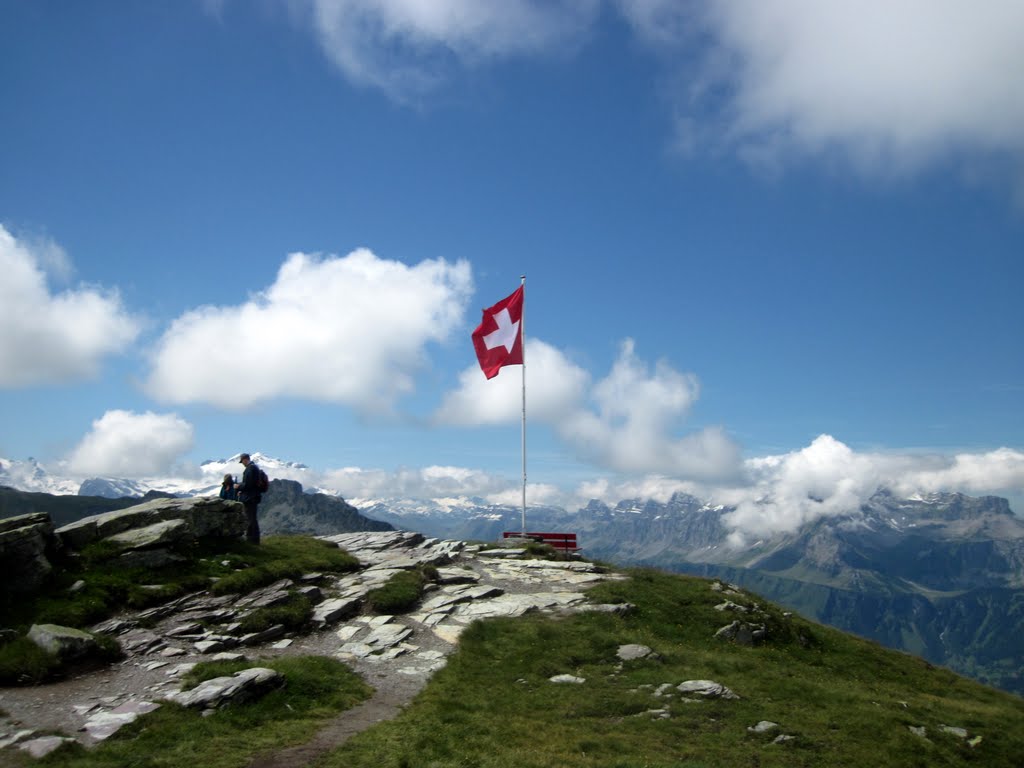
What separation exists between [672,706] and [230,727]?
14046 millimetres

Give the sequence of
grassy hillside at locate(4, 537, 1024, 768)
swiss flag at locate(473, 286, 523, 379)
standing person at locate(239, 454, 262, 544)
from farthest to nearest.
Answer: swiss flag at locate(473, 286, 523, 379) < standing person at locate(239, 454, 262, 544) < grassy hillside at locate(4, 537, 1024, 768)

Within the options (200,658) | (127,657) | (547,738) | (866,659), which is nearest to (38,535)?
(127,657)

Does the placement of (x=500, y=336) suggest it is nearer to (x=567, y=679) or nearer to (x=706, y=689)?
(x=567, y=679)

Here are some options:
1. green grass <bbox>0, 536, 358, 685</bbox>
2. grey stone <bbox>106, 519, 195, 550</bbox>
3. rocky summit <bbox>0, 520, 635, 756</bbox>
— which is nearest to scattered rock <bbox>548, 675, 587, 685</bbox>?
rocky summit <bbox>0, 520, 635, 756</bbox>

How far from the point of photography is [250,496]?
3688 centimetres

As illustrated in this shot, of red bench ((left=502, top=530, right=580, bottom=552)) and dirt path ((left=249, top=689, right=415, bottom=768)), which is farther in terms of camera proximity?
red bench ((left=502, top=530, right=580, bottom=552))

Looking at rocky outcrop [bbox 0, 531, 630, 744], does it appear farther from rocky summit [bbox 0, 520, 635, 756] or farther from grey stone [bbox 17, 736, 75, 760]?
grey stone [bbox 17, 736, 75, 760]

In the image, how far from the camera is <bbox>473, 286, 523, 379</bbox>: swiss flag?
1839 inches

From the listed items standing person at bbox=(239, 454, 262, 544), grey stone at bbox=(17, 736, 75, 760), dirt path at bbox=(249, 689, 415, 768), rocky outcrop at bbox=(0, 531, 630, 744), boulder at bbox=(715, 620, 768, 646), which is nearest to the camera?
grey stone at bbox=(17, 736, 75, 760)

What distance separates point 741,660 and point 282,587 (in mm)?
21889

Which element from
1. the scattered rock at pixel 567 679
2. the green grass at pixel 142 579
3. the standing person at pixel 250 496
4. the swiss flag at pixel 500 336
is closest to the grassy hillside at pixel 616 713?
the scattered rock at pixel 567 679

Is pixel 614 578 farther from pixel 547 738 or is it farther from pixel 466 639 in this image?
pixel 547 738

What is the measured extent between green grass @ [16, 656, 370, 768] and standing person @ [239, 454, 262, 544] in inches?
644

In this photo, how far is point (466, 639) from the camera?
2698 centimetres
